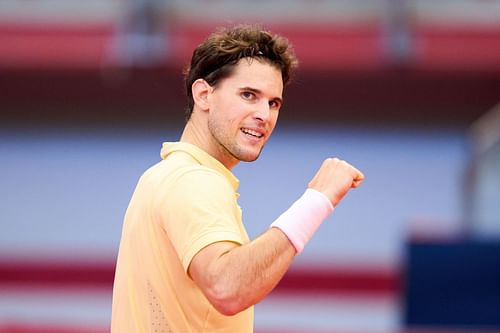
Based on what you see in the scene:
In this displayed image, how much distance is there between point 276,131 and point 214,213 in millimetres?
5409

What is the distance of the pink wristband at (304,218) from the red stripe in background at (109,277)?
457cm

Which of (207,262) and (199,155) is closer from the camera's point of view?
(207,262)

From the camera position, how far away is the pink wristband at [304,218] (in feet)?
5.85

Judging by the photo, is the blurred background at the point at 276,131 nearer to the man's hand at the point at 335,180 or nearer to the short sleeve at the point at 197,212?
the man's hand at the point at 335,180

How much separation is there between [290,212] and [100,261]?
16.3 ft

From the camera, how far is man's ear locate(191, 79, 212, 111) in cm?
202

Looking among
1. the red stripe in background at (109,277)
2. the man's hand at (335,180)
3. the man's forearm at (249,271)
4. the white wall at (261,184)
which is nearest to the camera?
the man's forearm at (249,271)

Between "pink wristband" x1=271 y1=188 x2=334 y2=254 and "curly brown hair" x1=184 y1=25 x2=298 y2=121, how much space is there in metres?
0.29

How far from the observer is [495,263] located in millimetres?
4996

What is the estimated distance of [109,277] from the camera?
654 centimetres

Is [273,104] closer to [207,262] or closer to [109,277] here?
[207,262]

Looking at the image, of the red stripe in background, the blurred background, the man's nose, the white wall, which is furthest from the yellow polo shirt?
the white wall

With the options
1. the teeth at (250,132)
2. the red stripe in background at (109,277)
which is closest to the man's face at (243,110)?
the teeth at (250,132)

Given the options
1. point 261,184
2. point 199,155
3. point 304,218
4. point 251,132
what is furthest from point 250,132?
point 261,184
